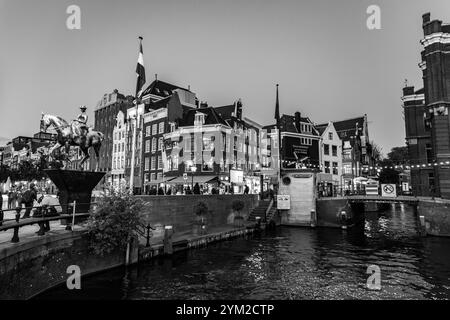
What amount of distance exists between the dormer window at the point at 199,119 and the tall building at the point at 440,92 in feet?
97.4

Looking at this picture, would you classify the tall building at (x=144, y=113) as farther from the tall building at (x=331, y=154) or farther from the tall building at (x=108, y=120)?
the tall building at (x=331, y=154)

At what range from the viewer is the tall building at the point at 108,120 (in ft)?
204

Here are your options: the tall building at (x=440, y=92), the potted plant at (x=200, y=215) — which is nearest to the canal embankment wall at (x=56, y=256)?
the potted plant at (x=200, y=215)

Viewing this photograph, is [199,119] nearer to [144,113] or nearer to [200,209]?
[144,113]

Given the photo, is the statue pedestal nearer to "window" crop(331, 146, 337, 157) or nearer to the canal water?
the canal water

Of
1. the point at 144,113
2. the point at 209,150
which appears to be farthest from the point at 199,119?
the point at 144,113

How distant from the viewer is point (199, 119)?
46.2 metres

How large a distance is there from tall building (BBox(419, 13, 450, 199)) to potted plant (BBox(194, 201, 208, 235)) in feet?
76.6

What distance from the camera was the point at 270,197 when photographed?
1505 inches

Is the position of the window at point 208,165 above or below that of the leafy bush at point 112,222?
above

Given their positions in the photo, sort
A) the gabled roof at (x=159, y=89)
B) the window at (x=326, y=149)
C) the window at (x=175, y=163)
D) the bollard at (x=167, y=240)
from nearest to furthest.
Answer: the bollard at (x=167, y=240) → the window at (x=175, y=163) → the gabled roof at (x=159, y=89) → the window at (x=326, y=149)

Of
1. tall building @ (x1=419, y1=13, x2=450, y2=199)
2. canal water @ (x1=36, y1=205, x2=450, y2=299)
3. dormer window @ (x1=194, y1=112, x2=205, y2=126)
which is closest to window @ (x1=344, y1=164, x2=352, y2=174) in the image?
tall building @ (x1=419, y1=13, x2=450, y2=199)

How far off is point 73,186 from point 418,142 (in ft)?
138

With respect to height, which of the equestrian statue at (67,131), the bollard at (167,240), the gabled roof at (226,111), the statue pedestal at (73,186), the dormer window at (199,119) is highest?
the gabled roof at (226,111)
